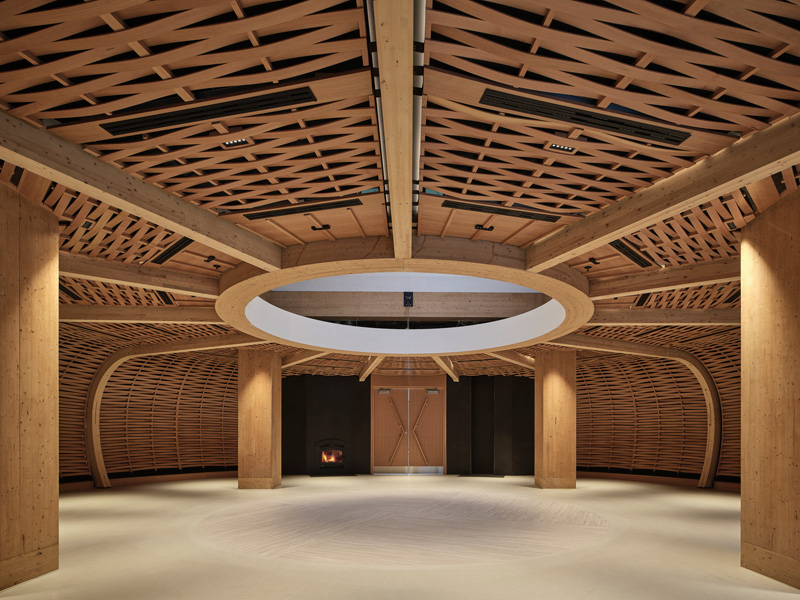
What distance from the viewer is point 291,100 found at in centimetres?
544

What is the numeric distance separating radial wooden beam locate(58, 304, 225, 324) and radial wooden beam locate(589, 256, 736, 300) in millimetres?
7944

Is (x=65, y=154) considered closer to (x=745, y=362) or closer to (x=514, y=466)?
(x=745, y=362)

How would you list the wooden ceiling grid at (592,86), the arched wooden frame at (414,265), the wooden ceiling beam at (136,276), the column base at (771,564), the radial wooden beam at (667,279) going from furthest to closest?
the radial wooden beam at (667,279) → the wooden ceiling beam at (136,276) → the arched wooden frame at (414,265) → the column base at (771,564) → the wooden ceiling grid at (592,86)

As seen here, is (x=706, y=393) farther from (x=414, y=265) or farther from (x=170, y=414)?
(x=170, y=414)

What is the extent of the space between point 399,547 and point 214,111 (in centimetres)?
681

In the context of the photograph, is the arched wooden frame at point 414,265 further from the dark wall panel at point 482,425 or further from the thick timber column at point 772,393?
the dark wall panel at point 482,425

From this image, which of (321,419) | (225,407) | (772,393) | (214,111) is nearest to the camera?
(214,111)

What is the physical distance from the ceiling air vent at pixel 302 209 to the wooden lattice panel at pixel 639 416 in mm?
14146

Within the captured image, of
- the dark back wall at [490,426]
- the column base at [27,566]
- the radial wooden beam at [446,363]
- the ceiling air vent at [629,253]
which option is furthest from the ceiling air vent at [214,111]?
the dark back wall at [490,426]

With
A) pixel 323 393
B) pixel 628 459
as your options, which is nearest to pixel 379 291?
pixel 323 393

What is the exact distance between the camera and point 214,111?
5605 millimetres

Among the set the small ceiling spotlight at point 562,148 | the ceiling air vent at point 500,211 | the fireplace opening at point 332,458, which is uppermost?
the small ceiling spotlight at point 562,148

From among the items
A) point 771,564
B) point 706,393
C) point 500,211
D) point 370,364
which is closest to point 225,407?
point 370,364

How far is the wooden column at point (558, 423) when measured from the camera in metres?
17.4
